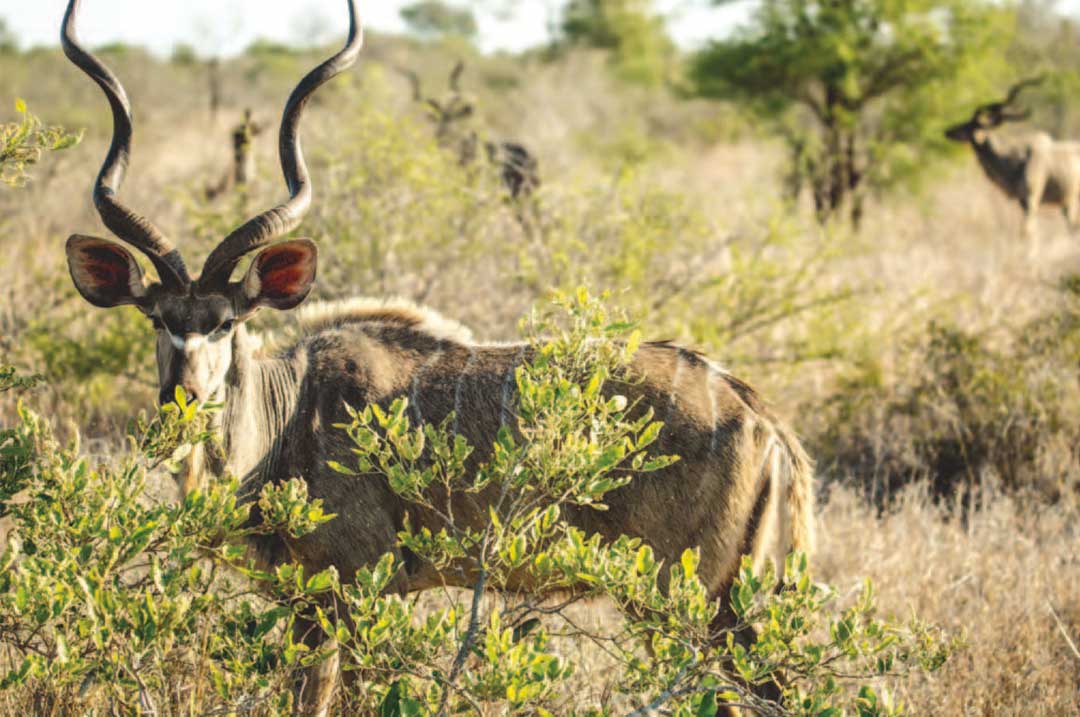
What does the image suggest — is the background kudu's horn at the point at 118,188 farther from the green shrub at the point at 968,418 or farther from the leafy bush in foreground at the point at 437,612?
the green shrub at the point at 968,418

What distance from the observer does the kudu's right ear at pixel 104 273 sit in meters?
3.20

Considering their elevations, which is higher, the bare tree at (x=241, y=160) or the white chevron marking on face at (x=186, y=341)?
the bare tree at (x=241, y=160)

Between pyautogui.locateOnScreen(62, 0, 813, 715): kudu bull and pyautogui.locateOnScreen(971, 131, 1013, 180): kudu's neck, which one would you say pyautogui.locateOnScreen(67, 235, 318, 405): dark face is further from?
pyautogui.locateOnScreen(971, 131, 1013, 180): kudu's neck

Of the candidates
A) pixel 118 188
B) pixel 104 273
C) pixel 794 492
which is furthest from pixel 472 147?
pixel 794 492

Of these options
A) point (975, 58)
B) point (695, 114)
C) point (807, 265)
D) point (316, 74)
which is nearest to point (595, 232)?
point (807, 265)

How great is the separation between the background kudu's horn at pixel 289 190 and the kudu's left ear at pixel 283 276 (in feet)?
0.18

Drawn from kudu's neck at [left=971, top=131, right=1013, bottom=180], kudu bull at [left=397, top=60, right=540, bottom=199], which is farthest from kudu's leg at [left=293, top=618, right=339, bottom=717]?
kudu's neck at [left=971, top=131, right=1013, bottom=180]

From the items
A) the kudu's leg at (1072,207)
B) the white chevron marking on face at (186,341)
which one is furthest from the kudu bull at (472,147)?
the kudu's leg at (1072,207)

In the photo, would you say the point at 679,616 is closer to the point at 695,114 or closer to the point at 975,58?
the point at 975,58

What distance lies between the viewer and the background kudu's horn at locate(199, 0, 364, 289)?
3.21 metres

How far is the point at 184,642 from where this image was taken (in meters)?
2.79

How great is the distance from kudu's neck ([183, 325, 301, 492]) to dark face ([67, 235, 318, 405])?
6 centimetres

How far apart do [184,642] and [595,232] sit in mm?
3962

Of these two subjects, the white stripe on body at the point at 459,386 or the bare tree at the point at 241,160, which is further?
the bare tree at the point at 241,160
